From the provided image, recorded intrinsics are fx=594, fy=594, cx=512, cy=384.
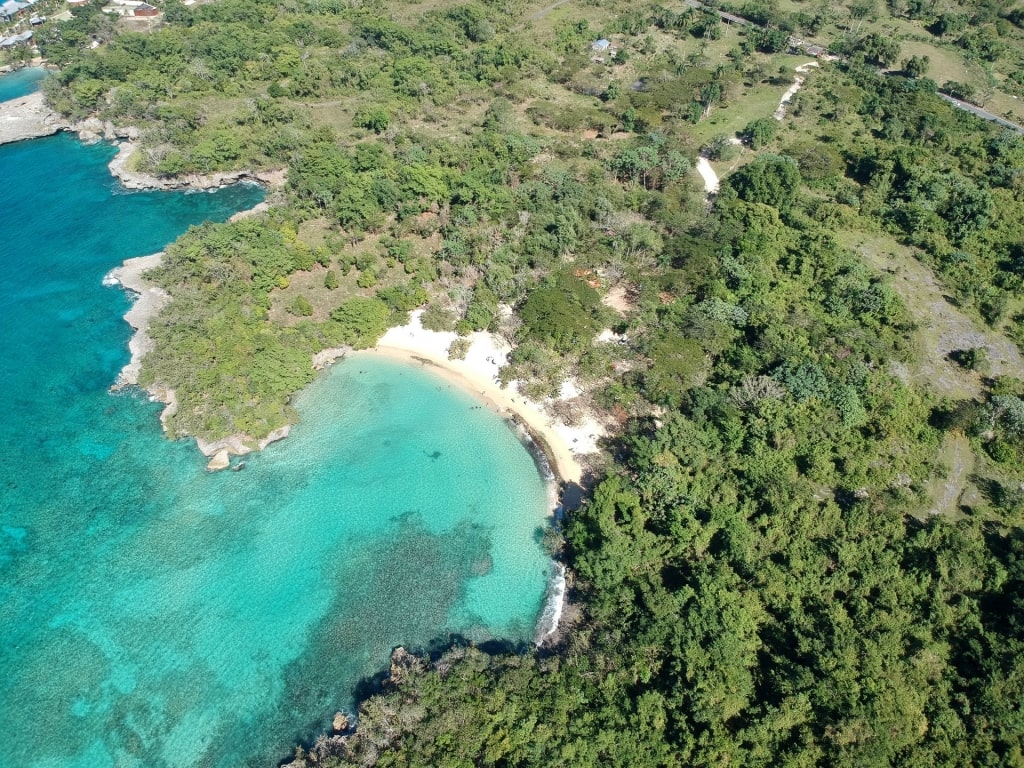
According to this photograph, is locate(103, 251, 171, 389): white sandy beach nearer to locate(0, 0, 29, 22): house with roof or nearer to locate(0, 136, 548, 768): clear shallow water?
locate(0, 136, 548, 768): clear shallow water

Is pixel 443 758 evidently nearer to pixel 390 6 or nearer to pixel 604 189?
pixel 604 189

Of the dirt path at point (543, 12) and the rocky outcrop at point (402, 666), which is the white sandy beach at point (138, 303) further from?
the dirt path at point (543, 12)

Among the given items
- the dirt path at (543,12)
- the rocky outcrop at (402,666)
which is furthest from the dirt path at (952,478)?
the dirt path at (543,12)

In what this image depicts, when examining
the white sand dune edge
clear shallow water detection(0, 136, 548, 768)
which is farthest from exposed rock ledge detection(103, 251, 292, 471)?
the white sand dune edge

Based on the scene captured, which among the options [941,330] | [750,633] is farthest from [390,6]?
[750,633]

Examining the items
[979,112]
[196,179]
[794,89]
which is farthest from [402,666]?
[979,112]

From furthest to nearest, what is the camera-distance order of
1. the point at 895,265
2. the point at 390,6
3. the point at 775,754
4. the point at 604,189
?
1. the point at 390,6
2. the point at 604,189
3. the point at 895,265
4. the point at 775,754
